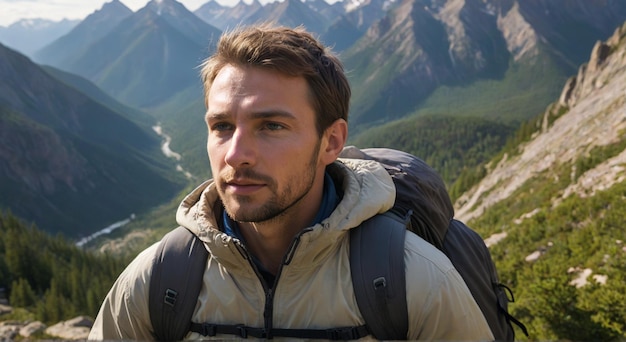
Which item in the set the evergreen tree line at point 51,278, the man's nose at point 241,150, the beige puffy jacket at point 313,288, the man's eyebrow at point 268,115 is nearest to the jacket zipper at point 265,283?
the beige puffy jacket at point 313,288

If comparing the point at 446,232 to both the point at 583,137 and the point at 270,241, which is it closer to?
the point at 270,241

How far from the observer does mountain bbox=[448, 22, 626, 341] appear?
1025cm

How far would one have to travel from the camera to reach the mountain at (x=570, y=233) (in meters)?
10.2

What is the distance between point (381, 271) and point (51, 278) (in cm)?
8546

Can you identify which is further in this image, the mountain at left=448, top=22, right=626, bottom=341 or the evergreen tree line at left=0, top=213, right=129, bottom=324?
the evergreen tree line at left=0, top=213, right=129, bottom=324

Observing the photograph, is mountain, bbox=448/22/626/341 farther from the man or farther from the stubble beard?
the stubble beard

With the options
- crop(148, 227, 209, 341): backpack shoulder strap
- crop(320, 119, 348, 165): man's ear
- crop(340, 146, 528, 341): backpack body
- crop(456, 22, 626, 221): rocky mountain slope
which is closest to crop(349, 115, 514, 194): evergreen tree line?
crop(456, 22, 626, 221): rocky mountain slope

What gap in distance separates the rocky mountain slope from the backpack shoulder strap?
935 inches

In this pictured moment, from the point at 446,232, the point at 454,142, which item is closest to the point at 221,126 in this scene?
the point at 446,232

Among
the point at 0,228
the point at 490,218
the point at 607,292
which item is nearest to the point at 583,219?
the point at 607,292

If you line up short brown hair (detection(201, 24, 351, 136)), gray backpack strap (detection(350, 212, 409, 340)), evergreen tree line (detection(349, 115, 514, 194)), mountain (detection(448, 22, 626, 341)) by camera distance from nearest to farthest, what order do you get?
1. gray backpack strap (detection(350, 212, 409, 340))
2. short brown hair (detection(201, 24, 351, 136))
3. mountain (detection(448, 22, 626, 341))
4. evergreen tree line (detection(349, 115, 514, 194))

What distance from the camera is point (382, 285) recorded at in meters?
3.33

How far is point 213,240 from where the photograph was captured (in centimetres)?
366

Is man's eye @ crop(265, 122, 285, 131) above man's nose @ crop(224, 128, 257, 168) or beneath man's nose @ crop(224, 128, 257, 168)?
above
